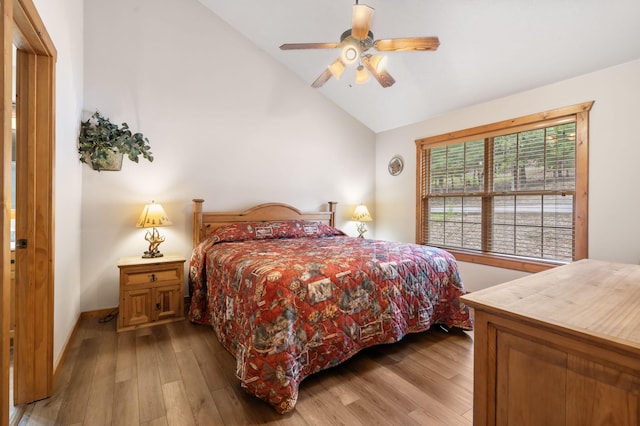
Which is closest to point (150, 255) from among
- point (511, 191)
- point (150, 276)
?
point (150, 276)

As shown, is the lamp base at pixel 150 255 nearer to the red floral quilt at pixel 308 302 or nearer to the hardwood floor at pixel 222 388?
the red floral quilt at pixel 308 302

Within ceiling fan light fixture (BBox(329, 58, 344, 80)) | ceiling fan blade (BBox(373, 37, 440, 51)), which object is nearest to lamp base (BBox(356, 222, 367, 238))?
ceiling fan light fixture (BBox(329, 58, 344, 80))

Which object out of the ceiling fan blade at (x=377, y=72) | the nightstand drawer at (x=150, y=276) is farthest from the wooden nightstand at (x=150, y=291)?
the ceiling fan blade at (x=377, y=72)

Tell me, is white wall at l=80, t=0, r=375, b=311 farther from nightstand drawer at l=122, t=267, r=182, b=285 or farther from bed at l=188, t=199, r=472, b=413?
bed at l=188, t=199, r=472, b=413

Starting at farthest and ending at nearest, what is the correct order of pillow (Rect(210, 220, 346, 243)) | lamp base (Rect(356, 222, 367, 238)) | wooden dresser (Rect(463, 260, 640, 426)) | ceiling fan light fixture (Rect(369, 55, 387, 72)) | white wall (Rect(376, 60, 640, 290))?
1. lamp base (Rect(356, 222, 367, 238))
2. pillow (Rect(210, 220, 346, 243))
3. white wall (Rect(376, 60, 640, 290))
4. ceiling fan light fixture (Rect(369, 55, 387, 72))
5. wooden dresser (Rect(463, 260, 640, 426))

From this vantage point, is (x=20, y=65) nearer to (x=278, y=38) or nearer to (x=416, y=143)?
(x=278, y=38)

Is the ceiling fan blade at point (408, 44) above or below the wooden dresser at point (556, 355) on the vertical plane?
above

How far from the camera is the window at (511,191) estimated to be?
293cm

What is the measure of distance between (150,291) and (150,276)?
0.46 feet

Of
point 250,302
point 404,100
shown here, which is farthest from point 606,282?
point 404,100

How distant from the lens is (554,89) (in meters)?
2.98

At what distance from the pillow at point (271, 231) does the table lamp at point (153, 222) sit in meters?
0.52

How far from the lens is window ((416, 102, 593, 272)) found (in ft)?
9.62

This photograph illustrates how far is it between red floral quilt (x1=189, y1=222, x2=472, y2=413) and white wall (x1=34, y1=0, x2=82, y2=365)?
0.97 metres
